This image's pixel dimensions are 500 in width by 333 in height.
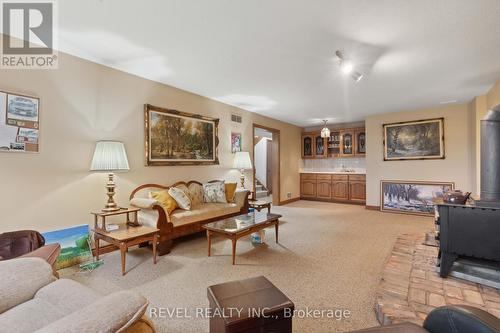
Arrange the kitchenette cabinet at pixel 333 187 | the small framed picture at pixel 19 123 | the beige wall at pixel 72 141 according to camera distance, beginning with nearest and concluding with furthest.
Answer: the small framed picture at pixel 19 123 < the beige wall at pixel 72 141 < the kitchenette cabinet at pixel 333 187

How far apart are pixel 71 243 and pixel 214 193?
2132 mm

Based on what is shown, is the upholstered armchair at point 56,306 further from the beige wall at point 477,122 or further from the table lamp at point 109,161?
the beige wall at point 477,122

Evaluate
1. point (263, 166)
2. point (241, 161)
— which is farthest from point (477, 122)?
point (263, 166)

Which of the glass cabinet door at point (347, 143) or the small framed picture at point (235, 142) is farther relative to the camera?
the glass cabinet door at point (347, 143)

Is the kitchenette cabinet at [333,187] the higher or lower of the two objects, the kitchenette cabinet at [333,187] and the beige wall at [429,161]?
the lower

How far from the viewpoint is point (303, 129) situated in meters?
8.00

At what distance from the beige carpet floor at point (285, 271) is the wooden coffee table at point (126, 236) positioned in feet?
0.95

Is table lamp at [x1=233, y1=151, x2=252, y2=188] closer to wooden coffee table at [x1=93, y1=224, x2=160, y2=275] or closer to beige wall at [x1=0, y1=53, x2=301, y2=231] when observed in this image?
beige wall at [x1=0, y1=53, x2=301, y2=231]

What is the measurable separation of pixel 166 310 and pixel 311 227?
121 inches

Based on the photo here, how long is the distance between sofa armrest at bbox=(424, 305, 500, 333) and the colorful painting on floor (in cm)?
334

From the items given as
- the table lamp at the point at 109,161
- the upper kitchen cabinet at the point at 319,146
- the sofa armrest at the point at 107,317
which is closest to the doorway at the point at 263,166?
the upper kitchen cabinet at the point at 319,146

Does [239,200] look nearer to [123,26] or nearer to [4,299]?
[123,26]

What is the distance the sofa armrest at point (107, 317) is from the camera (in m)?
0.71

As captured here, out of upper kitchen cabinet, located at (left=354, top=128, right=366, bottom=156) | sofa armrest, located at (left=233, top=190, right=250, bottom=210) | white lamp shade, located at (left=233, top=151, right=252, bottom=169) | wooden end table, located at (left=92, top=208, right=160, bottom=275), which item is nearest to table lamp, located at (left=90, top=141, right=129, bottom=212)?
wooden end table, located at (left=92, top=208, right=160, bottom=275)
